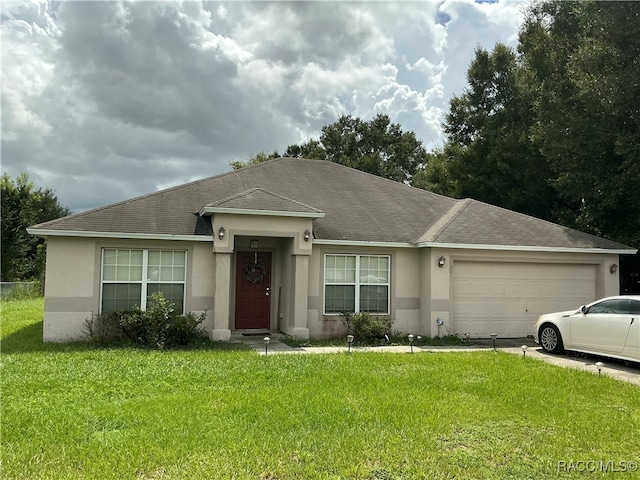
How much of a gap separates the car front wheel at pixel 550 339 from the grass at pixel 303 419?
2044 millimetres

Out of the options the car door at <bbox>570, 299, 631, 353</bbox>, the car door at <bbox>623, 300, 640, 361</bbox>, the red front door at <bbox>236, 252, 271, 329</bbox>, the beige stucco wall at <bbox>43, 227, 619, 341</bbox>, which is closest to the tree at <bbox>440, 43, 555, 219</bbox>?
the beige stucco wall at <bbox>43, 227, 619, 341</bbox>

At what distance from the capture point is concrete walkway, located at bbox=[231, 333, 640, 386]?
906cm

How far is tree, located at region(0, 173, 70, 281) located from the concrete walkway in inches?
824

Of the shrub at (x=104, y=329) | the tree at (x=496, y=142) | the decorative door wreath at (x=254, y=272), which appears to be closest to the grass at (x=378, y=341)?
the decorative door wreath at (x=254, y=272)

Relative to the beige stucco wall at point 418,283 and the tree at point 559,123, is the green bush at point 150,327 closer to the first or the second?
the beige stucco wall at point 418,283

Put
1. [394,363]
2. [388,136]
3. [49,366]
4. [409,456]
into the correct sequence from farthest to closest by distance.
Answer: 1. [388,136]
2. [394,363]
3. [49,366]
4. [409,456]

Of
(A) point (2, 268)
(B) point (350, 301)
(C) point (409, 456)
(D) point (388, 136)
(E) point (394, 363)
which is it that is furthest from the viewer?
(D) point (388, 136)

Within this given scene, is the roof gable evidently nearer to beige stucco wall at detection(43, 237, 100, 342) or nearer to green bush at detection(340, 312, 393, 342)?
green bush at detection(340, 312, 393, 342)

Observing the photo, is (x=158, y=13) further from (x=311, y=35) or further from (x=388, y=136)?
(x=388, y=136)

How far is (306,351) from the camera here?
35.0 ft

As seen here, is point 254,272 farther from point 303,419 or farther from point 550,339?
point 303,419

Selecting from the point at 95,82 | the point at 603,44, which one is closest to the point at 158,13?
the point at 95,82

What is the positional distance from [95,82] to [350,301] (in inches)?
379

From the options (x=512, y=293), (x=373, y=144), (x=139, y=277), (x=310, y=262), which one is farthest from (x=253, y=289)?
(x=373, y=144)
